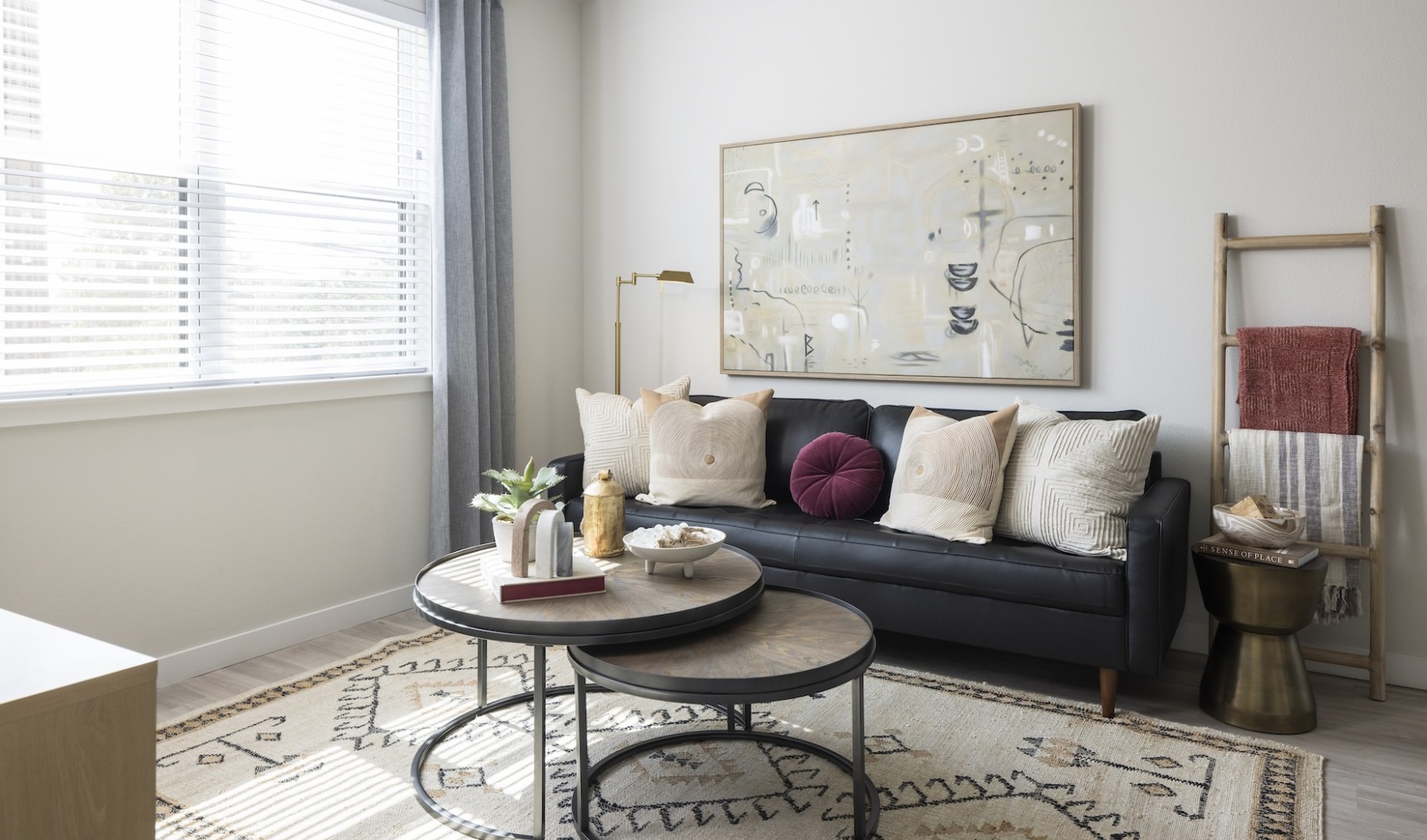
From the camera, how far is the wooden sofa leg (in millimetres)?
2771

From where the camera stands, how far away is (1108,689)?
2.78 meters

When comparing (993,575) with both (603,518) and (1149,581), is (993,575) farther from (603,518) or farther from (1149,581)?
(603,518)

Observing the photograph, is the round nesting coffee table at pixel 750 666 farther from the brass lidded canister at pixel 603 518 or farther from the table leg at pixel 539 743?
the brass lidded canister at pixel 603 518

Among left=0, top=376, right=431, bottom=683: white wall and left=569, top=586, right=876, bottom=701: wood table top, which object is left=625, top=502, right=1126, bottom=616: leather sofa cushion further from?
left=0, top=376, right=431, bottom=683: white wall

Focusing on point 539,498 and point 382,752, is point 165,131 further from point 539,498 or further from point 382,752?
point 382,752

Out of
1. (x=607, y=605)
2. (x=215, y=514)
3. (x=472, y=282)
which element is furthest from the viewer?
(x=472, y=282)

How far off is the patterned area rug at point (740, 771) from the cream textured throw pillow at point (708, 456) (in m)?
0.91

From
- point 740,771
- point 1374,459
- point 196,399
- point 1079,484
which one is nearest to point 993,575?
point 1079,484

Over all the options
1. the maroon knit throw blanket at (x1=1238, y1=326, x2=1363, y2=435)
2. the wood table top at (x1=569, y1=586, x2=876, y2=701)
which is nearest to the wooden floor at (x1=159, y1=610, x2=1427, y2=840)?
the maroon knit throw blanket at (x1=1238, y1=326, x2=1363, y2=435)

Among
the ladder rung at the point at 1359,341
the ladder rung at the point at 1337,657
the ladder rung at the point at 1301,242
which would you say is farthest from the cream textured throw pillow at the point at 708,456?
the ladder rung at the point at 1337,657

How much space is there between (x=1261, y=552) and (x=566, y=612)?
6.64 ft

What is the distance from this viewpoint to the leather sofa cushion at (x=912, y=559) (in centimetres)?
277

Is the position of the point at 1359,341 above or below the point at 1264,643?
above

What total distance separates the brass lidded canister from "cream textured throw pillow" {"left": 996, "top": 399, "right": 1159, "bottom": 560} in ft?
4.32
